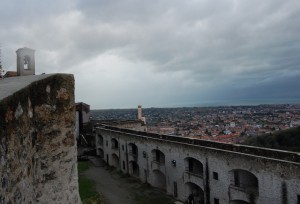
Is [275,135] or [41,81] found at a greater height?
[41,81]

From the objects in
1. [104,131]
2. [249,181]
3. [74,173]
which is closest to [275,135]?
[104,131]

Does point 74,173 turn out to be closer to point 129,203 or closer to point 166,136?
point 129,203

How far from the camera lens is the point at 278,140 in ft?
196

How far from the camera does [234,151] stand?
79.7ft

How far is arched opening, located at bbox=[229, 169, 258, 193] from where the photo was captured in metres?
23.7

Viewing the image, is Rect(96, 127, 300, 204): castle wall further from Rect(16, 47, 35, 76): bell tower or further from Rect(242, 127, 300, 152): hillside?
Rect(242, 127, 300, 152): hillside

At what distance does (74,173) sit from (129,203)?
2086 centimetres

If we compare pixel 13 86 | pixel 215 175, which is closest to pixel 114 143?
pixel 215 175

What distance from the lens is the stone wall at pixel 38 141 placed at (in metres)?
5.07

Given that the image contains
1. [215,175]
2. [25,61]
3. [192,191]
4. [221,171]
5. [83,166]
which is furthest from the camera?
[83,166]

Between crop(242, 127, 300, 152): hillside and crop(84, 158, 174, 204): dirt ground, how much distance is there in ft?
96.2

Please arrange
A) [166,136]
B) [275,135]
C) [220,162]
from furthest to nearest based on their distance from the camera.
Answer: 1. [275,135]
2. [166,136]
3. [220,162]

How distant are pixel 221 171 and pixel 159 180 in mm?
10334

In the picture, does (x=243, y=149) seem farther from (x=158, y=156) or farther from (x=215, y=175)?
(x=158, y=156)
